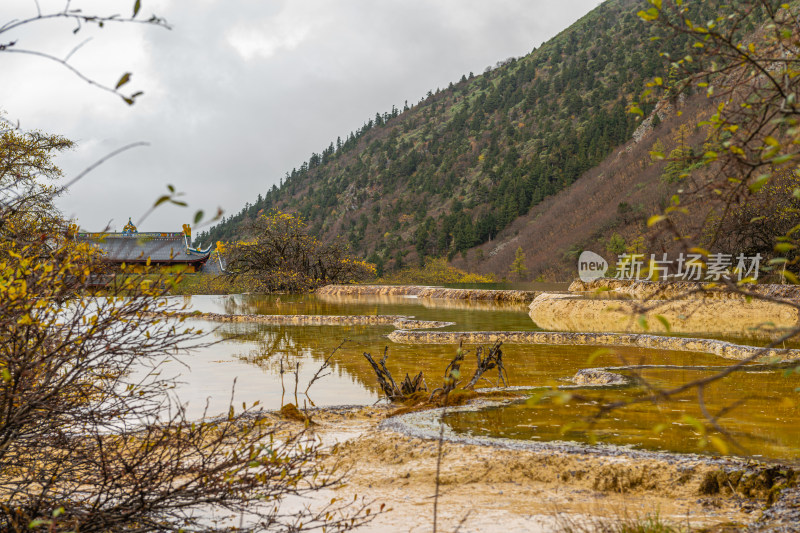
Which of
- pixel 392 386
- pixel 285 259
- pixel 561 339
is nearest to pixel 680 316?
pixel 561 339

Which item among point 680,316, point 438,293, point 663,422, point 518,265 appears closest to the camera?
point 663,422

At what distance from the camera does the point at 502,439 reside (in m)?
7.04

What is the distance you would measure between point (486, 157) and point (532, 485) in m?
109

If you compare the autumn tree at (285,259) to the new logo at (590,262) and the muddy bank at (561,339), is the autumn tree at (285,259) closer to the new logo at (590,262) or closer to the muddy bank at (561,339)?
the muddy bank at (561,339)

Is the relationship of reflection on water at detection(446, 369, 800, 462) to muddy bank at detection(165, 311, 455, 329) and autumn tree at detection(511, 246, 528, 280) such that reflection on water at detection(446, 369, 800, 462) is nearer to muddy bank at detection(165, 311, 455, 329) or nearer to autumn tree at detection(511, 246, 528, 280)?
muddy bank at detection(165, 311, 455, 329)

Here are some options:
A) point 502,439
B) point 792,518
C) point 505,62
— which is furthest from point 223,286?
point 505,62

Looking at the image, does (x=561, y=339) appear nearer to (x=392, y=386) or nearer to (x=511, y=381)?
(x=511, y=381)

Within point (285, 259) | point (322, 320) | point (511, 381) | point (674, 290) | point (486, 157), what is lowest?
point (511, 381)

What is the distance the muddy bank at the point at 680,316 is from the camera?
1841 centimetres

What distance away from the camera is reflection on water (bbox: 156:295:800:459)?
729cm

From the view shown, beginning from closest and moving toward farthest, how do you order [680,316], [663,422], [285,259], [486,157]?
[663,422] < [680,316] < [285,259] < [486,157]

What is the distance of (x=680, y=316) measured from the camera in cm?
1962

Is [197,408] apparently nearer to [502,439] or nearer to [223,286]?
[502,439]

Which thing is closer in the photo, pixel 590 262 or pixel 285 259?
pixel 285 259
